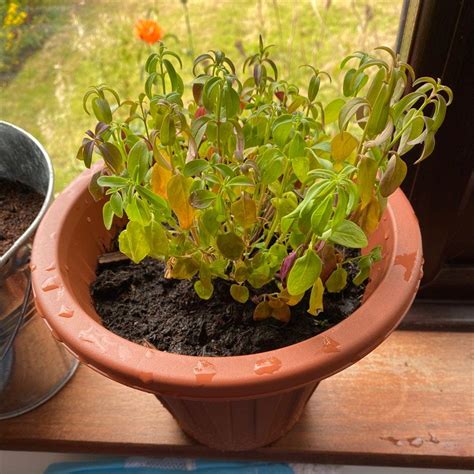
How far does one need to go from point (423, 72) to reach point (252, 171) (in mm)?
284

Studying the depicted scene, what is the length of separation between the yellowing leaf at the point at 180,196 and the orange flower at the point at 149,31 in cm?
44

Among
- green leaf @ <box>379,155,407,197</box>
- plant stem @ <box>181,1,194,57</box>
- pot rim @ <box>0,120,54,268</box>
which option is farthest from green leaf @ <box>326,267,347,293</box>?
plant stem @ <box>181,1,194,57</box>

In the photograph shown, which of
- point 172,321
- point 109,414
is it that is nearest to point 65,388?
point 109,414

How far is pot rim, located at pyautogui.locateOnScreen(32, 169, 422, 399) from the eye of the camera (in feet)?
1.93

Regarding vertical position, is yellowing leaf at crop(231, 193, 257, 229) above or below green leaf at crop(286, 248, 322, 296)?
above

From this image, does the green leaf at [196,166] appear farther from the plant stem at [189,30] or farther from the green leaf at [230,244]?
the plant stem at [189,30]

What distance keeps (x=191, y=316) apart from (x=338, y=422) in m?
0.36

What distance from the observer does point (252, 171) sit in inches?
24.8

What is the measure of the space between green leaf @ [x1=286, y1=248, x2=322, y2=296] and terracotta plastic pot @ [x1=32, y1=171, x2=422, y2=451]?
7 centimetres

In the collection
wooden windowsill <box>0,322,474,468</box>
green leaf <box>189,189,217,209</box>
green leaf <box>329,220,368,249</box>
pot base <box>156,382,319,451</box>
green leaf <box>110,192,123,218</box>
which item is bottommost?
wooden windowsill <box>0,322,474,468</box>

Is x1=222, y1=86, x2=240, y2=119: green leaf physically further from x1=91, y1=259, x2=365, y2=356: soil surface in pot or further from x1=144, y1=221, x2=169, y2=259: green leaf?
x1=91, y1=259, x2=365, y2=356: soil surface in pot

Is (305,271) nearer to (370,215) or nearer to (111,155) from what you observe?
(370,215)

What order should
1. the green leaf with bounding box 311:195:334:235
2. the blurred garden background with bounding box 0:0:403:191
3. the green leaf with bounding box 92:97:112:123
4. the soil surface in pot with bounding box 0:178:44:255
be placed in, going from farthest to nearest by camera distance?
1. the blurred garden background with bounding box 0:0:403:191
2. the soil surface in pot with bounding box 0:178:44:255
3. the green leaf with bounding box 92:97:112:123
4. the green leaf with bounding box 311:195:334:235

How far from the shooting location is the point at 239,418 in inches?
29.3
